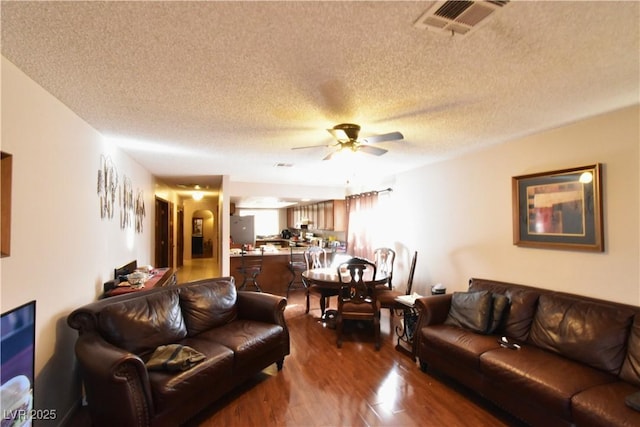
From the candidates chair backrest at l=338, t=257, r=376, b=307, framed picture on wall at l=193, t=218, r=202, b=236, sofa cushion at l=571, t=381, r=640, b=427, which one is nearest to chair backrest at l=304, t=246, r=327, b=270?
chair backrest at l=338, t=257, r=376, b=307

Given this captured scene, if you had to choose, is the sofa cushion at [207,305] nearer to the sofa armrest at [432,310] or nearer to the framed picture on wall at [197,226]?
the sofa armrest at [432,310]

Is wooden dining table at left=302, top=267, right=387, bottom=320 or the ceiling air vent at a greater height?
the ceiling air vent

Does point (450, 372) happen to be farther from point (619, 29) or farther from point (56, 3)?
point (56, 3)

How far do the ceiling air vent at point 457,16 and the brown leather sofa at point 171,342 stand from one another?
2.41 metres

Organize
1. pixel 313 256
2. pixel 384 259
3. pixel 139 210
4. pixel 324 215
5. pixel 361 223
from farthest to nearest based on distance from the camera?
1. pixel 324 215
2. pixel 361 223
3. pixel 313 256
4. pixel 384 259
5. pixel 139 210

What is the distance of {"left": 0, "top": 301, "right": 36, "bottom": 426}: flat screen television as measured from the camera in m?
1.28

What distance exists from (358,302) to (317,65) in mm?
2776

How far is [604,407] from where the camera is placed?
1.68 meters

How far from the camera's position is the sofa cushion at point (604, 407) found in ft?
5.24

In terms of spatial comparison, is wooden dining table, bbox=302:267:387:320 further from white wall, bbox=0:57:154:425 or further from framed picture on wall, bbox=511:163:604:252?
white wall, bbox=0:57:154:425

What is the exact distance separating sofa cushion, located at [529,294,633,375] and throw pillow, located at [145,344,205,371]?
9.01ft

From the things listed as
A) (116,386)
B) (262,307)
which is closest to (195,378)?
(116,386)

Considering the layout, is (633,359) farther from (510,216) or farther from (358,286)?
(358,286)

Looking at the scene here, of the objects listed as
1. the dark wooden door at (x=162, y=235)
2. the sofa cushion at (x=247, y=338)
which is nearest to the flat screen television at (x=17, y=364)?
the sofa cushion at (x=247, y=338)
